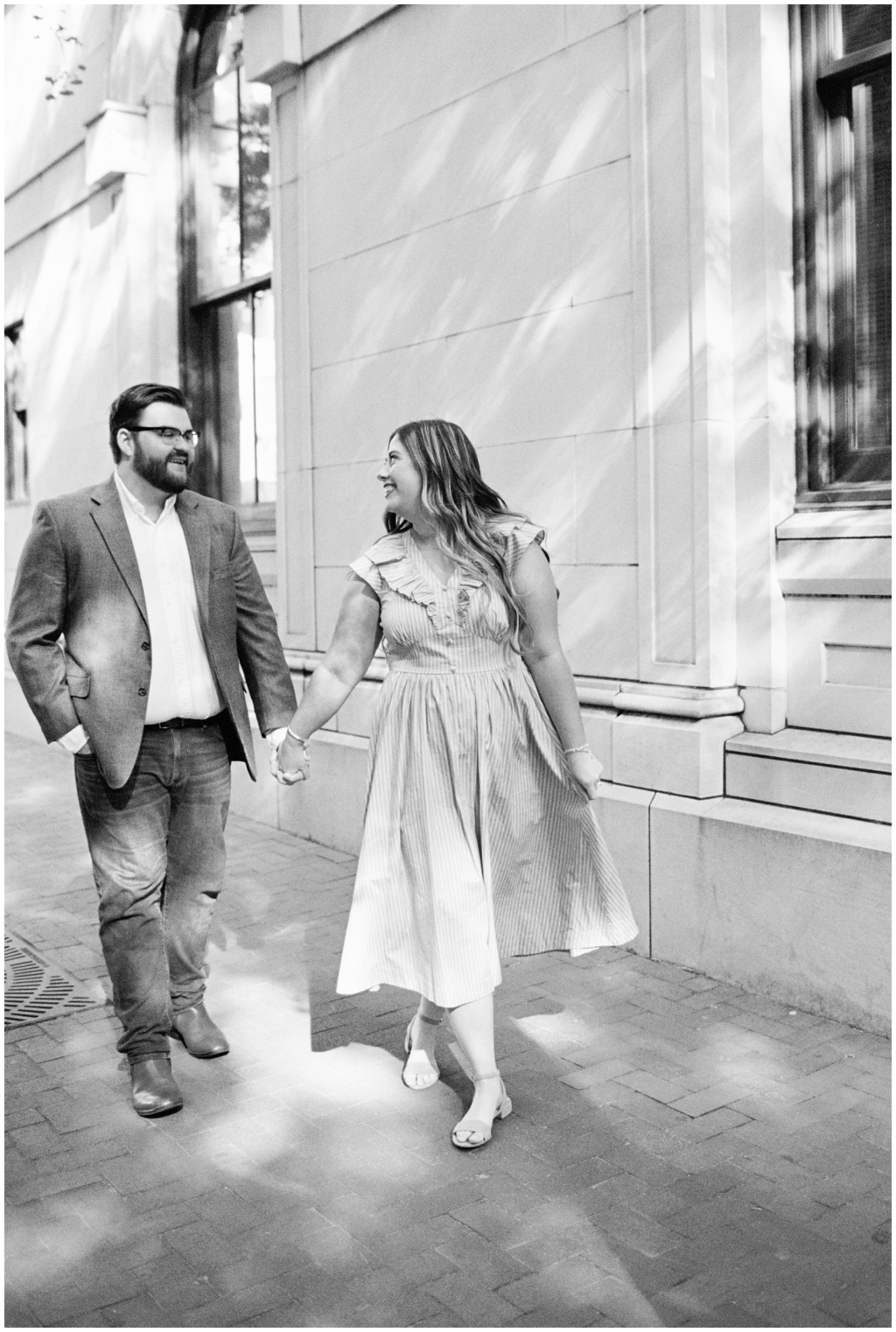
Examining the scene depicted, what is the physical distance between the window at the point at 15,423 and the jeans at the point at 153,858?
10.4 metres

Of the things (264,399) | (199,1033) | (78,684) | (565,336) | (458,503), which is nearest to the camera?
(458,503)

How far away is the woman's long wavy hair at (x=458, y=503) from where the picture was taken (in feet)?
12.9

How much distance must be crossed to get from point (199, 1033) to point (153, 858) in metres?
0.68

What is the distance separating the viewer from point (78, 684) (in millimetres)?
4262

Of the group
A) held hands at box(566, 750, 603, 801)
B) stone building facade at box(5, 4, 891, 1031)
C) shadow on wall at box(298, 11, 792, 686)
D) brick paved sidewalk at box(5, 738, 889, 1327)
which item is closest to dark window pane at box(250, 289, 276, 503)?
stone building facade at box(5, 4, 891, 1031)

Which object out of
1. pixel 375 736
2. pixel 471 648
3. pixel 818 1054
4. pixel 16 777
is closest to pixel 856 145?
pixel 471 648

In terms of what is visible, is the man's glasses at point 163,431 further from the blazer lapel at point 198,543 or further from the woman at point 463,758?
the woman at point 463,758

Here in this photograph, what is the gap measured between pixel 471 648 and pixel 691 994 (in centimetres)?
183

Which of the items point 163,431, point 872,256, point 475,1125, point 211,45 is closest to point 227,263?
point 211,45

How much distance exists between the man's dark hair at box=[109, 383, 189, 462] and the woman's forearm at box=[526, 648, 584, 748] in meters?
1.42

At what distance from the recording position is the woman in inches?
155

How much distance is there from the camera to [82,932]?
6211 millimetres

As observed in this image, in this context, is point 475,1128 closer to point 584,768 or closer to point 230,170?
point 584,768

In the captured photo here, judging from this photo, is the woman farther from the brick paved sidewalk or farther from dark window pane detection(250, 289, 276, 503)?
dark window pane detection(250, 289, 276, 503)
